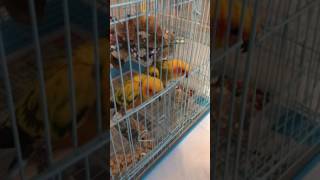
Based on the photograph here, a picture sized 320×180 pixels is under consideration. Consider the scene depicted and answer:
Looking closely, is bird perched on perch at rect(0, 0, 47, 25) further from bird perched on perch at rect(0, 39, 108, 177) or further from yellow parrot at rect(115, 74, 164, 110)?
yellow parrot at rect(115, 74, 164, 110)

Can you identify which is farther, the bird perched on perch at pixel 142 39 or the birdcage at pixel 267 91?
the bird perched on perch at pixel 142 39

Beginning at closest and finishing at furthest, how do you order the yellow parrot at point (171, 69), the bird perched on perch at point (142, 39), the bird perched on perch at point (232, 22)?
the bird perched on perch at point (232, 22) < the bird perched on perch at point (142, 39) < the yellow parrot at point (171, 69)

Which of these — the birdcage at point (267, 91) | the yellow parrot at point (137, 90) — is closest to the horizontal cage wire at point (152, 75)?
the yellow parrot at point (137, 90)

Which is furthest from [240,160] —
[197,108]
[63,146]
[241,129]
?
[197,108]

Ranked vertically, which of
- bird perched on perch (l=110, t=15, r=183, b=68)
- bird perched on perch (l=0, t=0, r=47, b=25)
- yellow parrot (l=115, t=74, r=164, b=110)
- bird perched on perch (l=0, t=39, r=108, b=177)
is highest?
bird perched on perch (l=0, t=0, r=47, b=25)

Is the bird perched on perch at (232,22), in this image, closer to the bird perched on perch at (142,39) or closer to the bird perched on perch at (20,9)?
the bird perched on perch at (20,9)

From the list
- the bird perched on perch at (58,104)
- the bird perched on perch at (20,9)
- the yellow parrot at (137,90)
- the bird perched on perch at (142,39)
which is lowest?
the yellow parrot at (137,90)

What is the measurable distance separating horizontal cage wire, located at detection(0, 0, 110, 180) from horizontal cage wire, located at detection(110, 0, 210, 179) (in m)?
0.48

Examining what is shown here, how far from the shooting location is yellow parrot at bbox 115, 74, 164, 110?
0.92m

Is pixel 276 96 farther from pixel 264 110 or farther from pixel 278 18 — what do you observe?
pixel 278 18

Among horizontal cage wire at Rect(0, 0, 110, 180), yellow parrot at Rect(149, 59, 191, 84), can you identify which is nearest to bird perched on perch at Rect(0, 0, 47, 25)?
horizontal cage wire at Rect(0, 0, 110, 180)

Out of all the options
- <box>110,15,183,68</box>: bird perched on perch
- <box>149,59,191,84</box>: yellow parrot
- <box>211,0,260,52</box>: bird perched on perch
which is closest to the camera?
<box>211,0,260,52</box>: bird perched on perch

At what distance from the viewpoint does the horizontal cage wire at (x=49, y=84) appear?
0.28 metres

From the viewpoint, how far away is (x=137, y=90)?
0.95 m
